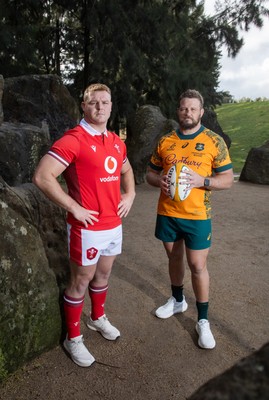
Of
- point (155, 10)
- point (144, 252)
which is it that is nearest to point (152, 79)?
point (155, 10)

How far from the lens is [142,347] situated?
306 centimetres

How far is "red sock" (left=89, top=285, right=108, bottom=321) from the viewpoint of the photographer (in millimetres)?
3057

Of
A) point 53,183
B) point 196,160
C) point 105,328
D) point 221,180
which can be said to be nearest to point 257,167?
point 221,180

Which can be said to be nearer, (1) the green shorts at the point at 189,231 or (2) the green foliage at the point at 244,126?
(1) the green shorts at the point at 189,231

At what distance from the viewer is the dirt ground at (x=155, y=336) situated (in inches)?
102

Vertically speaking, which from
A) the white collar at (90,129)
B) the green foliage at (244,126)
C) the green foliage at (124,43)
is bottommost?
the green foliage at (244,126)

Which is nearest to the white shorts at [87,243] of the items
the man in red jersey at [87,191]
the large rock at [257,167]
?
the man in red jersey at [87,191]

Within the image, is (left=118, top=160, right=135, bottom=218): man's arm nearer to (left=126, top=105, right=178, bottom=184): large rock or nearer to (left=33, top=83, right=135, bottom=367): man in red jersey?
(left=33, top=83, right=135, bottom=367): man in red jersey

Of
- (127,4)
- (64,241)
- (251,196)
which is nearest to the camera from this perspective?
(64,241)

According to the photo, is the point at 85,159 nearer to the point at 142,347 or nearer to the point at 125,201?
the point at 125,201

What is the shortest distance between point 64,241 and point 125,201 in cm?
78

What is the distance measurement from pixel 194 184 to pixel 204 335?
122 cm

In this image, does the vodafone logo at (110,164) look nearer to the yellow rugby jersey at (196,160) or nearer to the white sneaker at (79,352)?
the yellow rugby jersey at (196,160)

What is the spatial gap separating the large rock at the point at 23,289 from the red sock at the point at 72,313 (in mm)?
83
